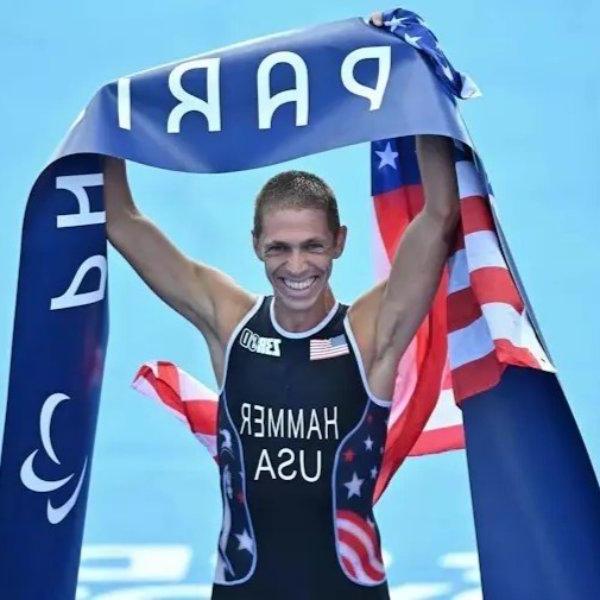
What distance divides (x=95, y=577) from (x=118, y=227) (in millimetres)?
2268

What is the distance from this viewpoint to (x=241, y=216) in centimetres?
991

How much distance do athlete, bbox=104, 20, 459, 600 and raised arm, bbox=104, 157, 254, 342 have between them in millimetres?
107

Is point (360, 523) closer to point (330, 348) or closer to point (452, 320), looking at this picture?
point (330, 348)

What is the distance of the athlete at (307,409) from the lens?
514 cm

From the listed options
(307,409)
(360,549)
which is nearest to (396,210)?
(307,409)

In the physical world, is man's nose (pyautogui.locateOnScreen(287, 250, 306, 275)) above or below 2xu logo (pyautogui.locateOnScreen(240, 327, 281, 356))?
above

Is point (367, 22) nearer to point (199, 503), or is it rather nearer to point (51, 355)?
point (51, 355)

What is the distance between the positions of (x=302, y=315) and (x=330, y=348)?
0.38 feet

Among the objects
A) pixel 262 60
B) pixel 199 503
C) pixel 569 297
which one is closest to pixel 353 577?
pixel 262 60

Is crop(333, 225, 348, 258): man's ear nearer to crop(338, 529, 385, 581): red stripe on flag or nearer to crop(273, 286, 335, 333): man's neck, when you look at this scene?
crop(273, 286, 335, 333): man's neck

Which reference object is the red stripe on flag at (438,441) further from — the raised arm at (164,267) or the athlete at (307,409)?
the raised arm at (164,267)

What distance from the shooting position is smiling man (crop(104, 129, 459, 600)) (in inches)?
203

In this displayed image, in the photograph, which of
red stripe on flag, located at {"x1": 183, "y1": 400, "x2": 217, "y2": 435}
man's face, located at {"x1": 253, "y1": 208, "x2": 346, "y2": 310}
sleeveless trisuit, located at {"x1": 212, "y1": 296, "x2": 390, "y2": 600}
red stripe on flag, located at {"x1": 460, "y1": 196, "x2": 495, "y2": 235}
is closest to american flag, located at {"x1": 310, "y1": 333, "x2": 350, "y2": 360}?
sleeveless trisuit, located at {"x1": 212, "y1": 296, "x2": 390, "y2": 600}

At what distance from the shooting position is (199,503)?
7.89m
